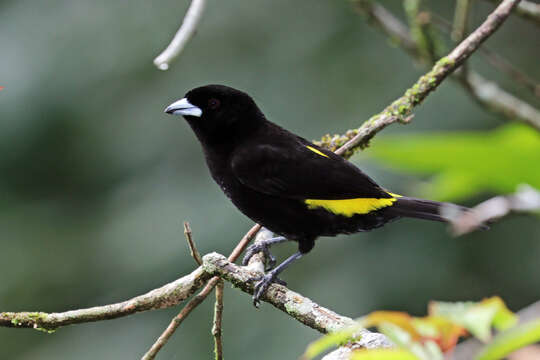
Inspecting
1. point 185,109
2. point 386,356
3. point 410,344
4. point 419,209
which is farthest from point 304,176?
point 386,356

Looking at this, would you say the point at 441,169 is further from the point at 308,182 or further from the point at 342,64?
the point at 342,64

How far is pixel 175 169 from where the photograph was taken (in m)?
4.71

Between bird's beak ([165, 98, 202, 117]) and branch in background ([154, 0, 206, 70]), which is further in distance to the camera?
bird's beak ([165, 98, 202, 117])

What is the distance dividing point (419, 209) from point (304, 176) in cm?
53

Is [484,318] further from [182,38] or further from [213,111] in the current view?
[213,111]

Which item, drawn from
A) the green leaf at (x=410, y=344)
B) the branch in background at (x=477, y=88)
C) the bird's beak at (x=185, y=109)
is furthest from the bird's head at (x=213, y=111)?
the green leaf at (x=410, y=344)

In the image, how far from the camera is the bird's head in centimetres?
312

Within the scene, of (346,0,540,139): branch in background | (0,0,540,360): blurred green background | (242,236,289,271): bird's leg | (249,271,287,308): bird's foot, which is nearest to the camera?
(249,271,287,308): bird's foot

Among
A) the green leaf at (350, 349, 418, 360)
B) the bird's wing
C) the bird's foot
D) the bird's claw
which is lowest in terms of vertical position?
the green leaf at (350, 349, 418, 360)

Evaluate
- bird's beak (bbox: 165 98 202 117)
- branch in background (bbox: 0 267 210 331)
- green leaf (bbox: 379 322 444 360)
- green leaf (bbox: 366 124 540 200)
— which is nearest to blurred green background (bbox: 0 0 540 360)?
bird's beak (bbox: 165 98 202 117)

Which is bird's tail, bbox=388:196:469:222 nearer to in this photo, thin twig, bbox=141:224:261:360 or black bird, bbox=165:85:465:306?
black bird, bbox=165:85:465:306

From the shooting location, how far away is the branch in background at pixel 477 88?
3435 millimetres

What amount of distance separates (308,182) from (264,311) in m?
1.38

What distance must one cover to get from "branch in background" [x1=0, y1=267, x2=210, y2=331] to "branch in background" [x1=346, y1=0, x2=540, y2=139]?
1297 mm
